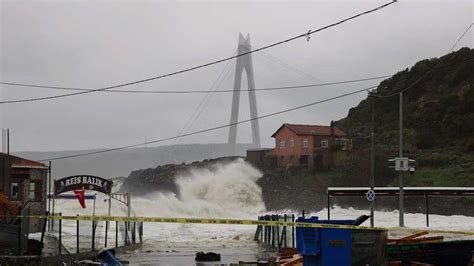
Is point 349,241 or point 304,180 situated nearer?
point 349,241

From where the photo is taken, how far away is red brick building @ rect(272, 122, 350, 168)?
98250 millimetres

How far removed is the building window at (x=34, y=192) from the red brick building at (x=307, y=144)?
7224 centimetres

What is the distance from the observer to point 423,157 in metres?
92.0

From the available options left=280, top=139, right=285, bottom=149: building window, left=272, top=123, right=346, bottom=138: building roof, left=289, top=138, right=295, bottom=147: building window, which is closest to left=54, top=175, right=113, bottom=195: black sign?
left=272, top=123, right=346, bottom=138: building roof

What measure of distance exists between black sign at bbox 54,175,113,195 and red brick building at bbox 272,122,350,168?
65377 millimetres

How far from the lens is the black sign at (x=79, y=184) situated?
34.1 m

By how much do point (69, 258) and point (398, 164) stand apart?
22682 mm

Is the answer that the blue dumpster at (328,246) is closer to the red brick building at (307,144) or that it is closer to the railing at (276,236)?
the railing at (276,236)

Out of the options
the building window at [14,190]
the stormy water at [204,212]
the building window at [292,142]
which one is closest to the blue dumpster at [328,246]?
the stormy water at [204,212]

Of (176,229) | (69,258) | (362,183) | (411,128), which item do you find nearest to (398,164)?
(176,229)

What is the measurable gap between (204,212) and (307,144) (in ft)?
70.9

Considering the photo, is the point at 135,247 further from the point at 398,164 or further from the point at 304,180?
the point at 304,180

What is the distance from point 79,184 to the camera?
112ft

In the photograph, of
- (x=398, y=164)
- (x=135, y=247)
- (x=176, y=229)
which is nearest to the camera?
(x=135, y=247)
